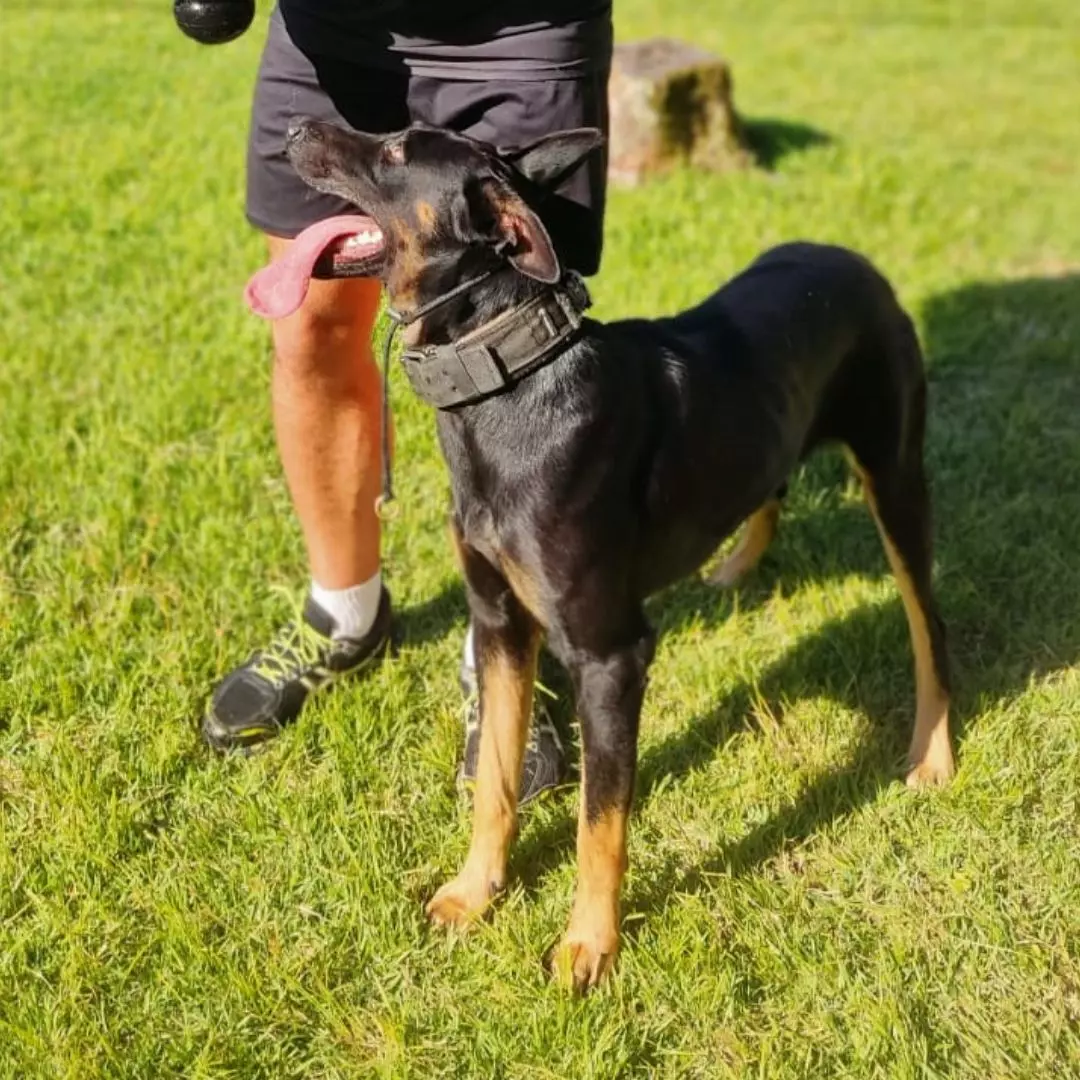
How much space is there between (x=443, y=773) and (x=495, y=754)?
40 centimetres

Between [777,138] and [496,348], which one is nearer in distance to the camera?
[496,348]

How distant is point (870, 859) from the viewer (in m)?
3.12

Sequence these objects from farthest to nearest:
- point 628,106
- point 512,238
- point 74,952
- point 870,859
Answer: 1. point 628,106
2. point 870,859
3. point 74,952
4. point 512,238

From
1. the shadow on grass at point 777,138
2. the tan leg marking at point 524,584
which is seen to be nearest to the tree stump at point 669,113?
the shadow on grass at point 777,138

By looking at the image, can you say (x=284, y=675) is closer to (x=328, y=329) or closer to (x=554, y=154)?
(x=328, y=329)

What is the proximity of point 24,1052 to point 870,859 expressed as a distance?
1.98 m

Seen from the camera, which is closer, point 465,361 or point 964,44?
point 465,361

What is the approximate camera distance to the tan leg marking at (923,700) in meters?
3.41

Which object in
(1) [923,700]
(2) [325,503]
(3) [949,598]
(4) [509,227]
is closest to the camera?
(4) [509,227]

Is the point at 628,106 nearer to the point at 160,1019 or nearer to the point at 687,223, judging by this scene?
the point at 687,223

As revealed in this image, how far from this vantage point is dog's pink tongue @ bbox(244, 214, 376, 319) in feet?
8.59

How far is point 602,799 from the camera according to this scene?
2740 millimetres

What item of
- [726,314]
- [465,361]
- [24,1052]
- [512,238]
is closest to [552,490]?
[465,361]

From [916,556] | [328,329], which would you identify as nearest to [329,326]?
[328,329]
